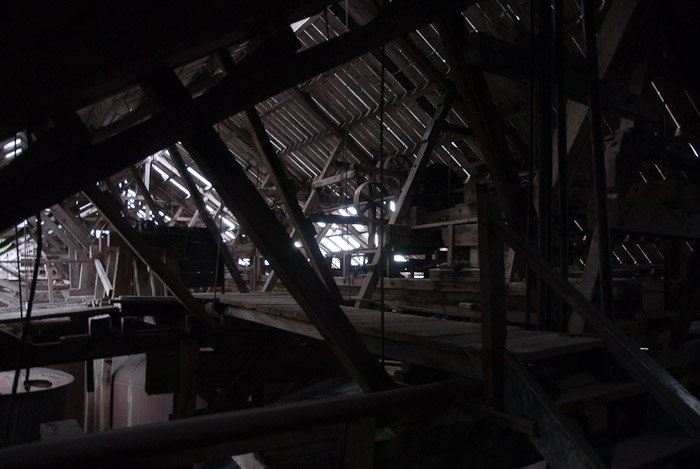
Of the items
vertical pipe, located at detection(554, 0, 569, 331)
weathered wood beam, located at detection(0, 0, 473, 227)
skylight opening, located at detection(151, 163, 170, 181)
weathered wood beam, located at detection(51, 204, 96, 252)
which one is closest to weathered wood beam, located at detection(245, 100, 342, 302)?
weathered wood beam, located at detection(0, 0, 473, 227)

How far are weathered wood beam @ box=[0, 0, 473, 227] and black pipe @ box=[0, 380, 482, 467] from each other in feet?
2.97

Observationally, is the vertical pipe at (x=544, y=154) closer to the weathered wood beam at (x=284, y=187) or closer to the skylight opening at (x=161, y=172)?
the weathered wood beam at (x=284, y=187)

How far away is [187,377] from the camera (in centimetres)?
591

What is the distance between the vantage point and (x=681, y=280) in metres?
4.55

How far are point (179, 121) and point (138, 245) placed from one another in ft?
9.16

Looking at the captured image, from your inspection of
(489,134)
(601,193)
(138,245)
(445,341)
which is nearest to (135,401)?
(138,245)

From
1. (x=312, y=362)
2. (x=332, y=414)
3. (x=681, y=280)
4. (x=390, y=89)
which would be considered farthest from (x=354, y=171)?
(x=332, y=414)

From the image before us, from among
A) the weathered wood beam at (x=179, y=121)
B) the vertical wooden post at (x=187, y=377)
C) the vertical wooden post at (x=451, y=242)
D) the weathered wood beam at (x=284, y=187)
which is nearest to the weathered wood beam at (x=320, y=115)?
the vertical wooden post at (x=451, y=242)

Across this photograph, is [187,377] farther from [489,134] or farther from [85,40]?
[85,40]

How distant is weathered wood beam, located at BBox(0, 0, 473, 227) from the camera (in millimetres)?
2055

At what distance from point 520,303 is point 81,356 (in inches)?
183

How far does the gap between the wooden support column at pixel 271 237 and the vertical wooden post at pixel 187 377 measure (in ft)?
11.1

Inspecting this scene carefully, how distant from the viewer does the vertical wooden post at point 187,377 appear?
19.1ft

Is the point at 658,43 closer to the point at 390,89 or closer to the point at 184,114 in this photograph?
the point at 184,114
